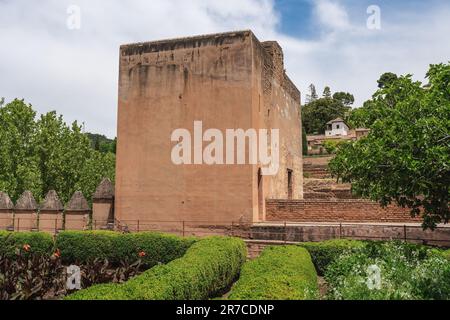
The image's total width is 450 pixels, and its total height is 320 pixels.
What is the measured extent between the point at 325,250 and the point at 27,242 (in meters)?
10.6

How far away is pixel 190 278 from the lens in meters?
8.80

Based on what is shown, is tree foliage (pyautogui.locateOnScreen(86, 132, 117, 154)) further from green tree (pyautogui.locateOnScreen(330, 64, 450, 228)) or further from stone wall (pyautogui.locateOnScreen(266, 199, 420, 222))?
green tree (pyautogui.locateOnScreen(330, 64, 450, 228))

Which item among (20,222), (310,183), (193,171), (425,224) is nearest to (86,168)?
(20,222)

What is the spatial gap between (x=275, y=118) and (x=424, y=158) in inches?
468

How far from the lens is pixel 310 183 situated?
33.6 meters

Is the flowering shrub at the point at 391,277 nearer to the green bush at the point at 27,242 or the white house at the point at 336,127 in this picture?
the green bush at the point at 27,242

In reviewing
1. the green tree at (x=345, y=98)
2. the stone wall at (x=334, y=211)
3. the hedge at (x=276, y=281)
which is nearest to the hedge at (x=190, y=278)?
the hedge at (x=276, y=281)

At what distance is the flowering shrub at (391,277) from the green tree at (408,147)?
1.12m

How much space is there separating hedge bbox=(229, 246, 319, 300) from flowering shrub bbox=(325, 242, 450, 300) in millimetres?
530

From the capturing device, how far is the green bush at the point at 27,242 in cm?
1542

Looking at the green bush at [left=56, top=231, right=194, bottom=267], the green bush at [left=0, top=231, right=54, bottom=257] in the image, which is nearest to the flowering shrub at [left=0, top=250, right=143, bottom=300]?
the green bush at [left=56, top=231, right=194, bottom=267]

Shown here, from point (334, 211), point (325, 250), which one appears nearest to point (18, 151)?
point (334, 211)

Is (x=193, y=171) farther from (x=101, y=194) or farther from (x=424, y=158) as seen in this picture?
(x=424, y=158)
